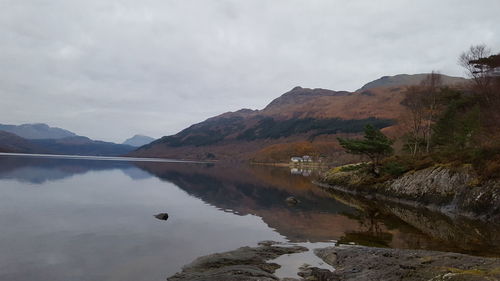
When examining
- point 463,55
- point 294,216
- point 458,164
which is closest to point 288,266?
point 294,216

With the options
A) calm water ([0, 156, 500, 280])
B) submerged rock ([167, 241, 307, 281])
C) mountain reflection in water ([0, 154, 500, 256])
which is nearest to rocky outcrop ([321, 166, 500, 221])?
mountain reflection in water ([0, 154, 500, 256])

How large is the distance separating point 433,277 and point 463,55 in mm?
52120

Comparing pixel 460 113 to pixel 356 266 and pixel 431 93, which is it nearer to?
pixel 431 93

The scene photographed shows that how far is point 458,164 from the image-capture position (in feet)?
125

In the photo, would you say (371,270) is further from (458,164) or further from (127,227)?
(458,164)

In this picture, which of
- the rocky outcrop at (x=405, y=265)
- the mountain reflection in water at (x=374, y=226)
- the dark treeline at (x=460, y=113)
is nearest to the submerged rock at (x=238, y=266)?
the rocky outcrop at (x=405, y=265)

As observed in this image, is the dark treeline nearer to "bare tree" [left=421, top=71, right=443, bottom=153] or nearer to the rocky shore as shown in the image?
"bare tree" [left=421, top=71, right=443, bottom=153]

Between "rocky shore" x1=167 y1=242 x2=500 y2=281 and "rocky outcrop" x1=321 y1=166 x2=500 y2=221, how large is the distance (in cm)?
1827

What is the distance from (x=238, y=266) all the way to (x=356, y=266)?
535cm

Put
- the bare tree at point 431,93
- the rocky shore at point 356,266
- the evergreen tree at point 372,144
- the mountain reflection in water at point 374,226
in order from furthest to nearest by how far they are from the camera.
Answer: the bare tree at point 431,93, the evergreen tree at point 372,144, the mountain reflection in water at point 374,226, the rocky shore at point 356,266

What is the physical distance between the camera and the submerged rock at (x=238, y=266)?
47.4 ft

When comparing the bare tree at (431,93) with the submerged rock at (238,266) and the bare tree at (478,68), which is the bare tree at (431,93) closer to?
the bare tree at (478,68)

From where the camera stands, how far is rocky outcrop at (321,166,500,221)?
101ft

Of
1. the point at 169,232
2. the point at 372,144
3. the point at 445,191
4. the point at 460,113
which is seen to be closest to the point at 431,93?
the point at 460,113
